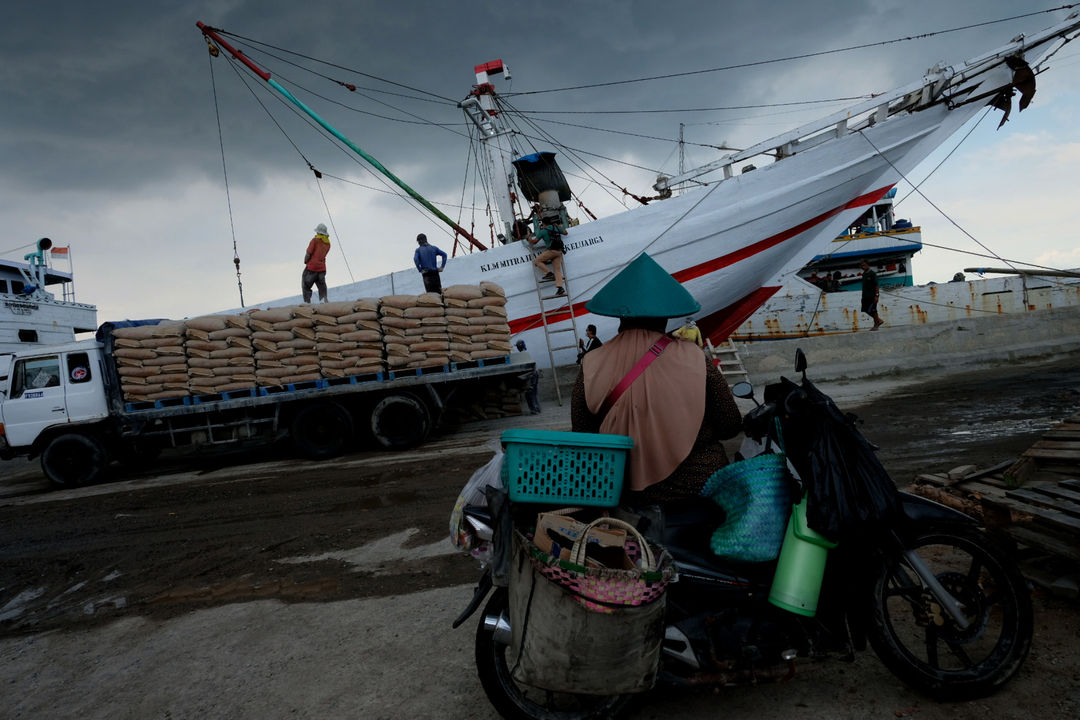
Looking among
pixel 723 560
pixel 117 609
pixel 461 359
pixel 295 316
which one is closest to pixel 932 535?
pixel 723 560

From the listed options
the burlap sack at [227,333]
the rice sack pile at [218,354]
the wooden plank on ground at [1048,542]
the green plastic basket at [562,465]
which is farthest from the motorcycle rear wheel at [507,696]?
the burlap sack at [227,333]

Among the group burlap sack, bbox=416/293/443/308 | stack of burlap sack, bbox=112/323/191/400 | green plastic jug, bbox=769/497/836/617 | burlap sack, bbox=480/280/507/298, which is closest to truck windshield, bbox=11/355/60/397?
stack of burlap sack, bbox=112/323/191/400

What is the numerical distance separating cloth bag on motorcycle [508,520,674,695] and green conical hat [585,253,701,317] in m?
0.95

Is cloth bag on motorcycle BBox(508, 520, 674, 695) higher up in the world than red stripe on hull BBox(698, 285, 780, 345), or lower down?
lower down

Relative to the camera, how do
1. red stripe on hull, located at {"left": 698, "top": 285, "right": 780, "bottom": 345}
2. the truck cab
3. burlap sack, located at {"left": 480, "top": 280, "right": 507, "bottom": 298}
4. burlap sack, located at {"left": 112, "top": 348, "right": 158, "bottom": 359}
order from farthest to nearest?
red stripe on hull, located at {"left": 698, "top": 285, "right": 780, "bottom": 345}
burlap sack, located at {"left": 480, "top": 280, "right": 507, "bottom": 298}
burlap sack, located at {"left": 112, "top": 348, "right": 158, "bottom": 359}
the truck cab

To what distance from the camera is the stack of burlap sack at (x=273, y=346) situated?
30.9 ft

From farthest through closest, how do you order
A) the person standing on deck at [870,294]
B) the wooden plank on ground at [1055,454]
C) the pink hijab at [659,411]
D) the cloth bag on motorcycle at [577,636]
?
the person standing on deck at [870,294], the wooden plank on ground at [1055,454], the pink hijab at [659,411], the cloth bag on motorcycle at [577,636]

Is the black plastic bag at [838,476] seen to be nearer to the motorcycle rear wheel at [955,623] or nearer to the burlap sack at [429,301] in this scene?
the motorcycle rear wheel at [955,623]

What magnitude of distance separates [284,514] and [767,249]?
38.1 ft

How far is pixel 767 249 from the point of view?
527 inches

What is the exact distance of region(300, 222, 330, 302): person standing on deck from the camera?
11.6 metres

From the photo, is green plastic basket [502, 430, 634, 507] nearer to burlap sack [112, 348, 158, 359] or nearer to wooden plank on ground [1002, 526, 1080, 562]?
wooden plank on ground [1002, 526, 1080, 562]

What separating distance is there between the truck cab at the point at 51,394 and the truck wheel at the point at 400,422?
14.6 ft

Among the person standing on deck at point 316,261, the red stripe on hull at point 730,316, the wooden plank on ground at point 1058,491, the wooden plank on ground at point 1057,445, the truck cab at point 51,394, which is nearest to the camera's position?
the wooden plank on ground at point 1058,491
